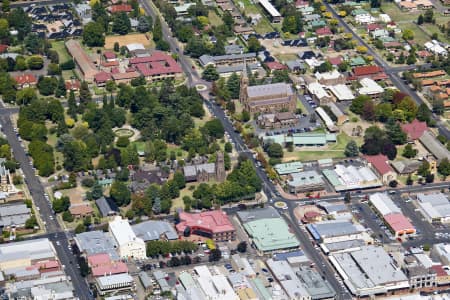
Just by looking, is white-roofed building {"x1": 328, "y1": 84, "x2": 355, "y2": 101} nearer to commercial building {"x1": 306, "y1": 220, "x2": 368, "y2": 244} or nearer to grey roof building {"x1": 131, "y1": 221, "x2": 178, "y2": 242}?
commercial building {"x1": 306, "y1": 220, "x2": 368, "y2": 244}

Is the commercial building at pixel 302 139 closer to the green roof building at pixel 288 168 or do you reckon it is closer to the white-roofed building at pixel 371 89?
the green roof building at pixel 288 168

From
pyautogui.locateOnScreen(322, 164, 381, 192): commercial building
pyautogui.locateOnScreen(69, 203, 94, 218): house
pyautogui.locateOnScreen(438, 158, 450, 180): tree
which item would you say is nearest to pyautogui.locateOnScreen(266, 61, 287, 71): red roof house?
pyautogui.locateOnScreen(322, 164, 381, 192): commercial building

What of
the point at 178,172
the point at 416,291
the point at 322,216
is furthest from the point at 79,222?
the point at 416,291

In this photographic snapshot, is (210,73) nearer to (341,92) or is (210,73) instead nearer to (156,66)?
(156,66)

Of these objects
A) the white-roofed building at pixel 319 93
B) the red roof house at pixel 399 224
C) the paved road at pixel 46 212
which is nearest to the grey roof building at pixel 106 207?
the paved road at pixel 46 212

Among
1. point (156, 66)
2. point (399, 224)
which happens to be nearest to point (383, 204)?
point (399, 224)
